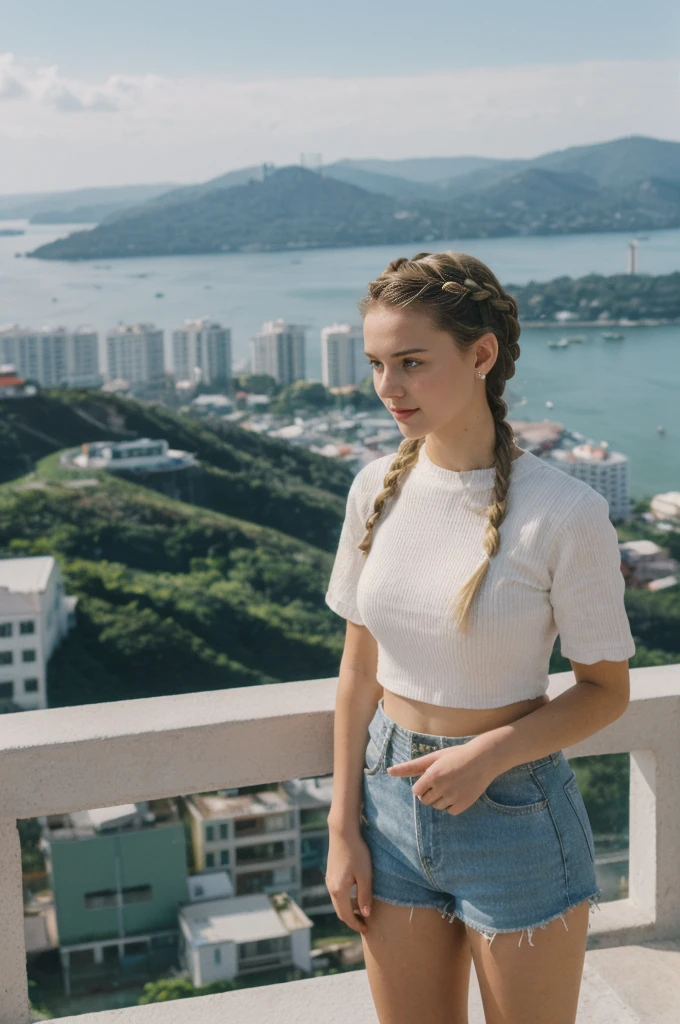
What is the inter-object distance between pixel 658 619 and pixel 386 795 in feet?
71.3

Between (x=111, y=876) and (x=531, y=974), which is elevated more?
(x=531, y=974)

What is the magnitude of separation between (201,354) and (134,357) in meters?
2.15

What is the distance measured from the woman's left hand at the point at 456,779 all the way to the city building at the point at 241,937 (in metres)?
0.71

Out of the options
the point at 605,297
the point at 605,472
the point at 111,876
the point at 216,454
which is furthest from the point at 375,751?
the point at 605,297

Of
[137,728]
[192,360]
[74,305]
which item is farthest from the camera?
[74,305]

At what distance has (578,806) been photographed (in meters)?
0.95

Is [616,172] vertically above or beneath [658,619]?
above

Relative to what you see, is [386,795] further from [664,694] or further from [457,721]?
[664,694]

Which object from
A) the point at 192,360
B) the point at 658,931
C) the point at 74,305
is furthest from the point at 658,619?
the point at 74,305

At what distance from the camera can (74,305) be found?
122ft

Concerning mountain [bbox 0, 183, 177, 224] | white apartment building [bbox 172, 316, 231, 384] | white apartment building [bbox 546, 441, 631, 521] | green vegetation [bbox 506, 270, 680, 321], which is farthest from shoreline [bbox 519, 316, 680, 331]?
mountain [bbox 0, 183, 177, 224]

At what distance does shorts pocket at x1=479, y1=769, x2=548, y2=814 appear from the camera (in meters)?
0.91

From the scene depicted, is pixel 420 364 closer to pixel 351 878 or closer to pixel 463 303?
pixel 463 303

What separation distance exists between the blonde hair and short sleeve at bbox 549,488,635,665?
0.06m
